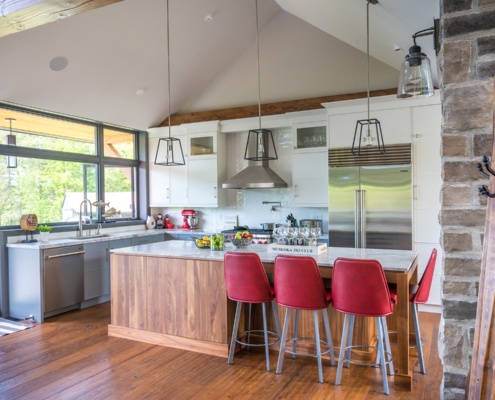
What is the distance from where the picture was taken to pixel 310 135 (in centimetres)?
563

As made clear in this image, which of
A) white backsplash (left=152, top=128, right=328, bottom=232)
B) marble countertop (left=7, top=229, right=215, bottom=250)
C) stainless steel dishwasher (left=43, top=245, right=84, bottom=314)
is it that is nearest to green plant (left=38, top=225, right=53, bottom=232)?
marble countertop (left=7, top=229, right=215, bottom=250)

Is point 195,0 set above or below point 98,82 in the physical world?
above

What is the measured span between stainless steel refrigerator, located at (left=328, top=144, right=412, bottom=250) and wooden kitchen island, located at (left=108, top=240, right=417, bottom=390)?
47.1 inches

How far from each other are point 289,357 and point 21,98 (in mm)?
4247

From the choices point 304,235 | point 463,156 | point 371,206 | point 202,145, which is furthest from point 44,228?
point 463,156

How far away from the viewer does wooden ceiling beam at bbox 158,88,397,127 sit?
18.1 feet

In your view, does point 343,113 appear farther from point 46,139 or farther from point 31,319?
point 31,319

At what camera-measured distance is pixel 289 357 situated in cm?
348

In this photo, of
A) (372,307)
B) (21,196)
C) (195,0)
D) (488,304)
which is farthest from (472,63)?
(21,196)

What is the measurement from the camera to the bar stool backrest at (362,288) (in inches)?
107

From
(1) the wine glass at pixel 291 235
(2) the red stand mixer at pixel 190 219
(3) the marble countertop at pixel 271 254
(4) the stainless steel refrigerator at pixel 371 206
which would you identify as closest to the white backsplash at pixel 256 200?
(2) the red stand mixer at pixel 190 219

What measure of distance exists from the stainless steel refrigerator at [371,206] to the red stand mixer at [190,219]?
8.38ft

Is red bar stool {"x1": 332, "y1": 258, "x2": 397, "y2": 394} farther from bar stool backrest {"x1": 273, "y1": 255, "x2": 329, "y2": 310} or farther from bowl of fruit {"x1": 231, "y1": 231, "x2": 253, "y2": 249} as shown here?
bowl of fruit {"x1": 231, "y1": 231, "x2": 253, "y2": 249}

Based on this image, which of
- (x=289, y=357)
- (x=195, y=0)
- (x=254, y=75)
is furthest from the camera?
(x=254, y=75)
